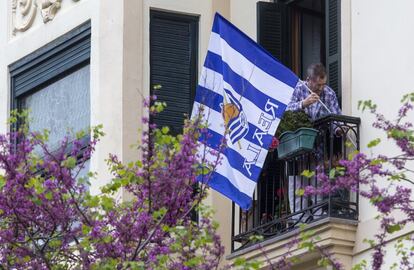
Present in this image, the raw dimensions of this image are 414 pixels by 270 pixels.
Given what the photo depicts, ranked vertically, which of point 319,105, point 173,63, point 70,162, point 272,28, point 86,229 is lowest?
point 86,229

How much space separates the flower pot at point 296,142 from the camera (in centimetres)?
2036

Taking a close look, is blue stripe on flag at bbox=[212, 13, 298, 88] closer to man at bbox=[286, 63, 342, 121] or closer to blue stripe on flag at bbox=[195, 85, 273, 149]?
man at bbox=[286, 63, 342, 121]

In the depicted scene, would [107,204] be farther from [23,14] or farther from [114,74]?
[23,14]

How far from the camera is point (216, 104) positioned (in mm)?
20750

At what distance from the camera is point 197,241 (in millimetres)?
17125

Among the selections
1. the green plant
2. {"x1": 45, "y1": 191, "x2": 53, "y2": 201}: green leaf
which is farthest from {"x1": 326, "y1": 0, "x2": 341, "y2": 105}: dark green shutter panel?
{"x1": 45, "y1": 191, "x2": 53, "y2": 201}: green leaf

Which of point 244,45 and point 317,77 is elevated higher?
point 244,45

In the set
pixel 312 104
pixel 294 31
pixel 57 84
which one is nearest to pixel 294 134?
pixel 312 104

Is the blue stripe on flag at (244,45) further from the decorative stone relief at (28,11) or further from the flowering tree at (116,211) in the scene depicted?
the decorative stone relief at (28,11)

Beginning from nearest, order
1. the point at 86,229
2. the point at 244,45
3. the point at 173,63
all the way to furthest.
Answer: the point at 86,229 → the point at 244,45 → the point at 173,63

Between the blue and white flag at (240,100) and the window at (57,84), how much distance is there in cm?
294

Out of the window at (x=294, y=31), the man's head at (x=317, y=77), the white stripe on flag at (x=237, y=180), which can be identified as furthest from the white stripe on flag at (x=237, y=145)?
the window at (x=294, y=31)

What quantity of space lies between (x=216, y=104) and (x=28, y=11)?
5.34 m

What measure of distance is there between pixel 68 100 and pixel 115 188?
21.3ft
